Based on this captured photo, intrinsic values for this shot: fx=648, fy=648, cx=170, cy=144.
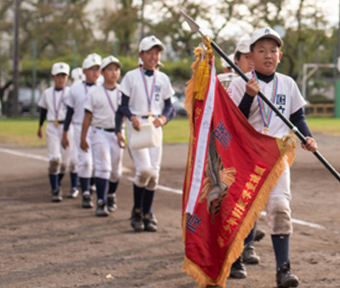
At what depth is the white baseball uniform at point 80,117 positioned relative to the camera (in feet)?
31.6

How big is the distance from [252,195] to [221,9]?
39.7 metres

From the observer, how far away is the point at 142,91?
7.67m

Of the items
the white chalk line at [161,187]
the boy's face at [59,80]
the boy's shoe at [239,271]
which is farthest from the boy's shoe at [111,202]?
the boy's shoe at [239,271]

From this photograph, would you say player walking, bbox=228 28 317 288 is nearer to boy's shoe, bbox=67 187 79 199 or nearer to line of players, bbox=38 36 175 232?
line of players, bbox=38 36 175 232

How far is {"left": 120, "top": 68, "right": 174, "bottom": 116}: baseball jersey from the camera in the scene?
7664 millimetres

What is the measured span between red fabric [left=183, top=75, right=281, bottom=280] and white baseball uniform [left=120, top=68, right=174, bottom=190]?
253 centimetres

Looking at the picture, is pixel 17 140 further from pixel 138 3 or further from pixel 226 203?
pixel 138 3

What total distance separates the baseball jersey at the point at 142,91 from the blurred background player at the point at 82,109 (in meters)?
1.88

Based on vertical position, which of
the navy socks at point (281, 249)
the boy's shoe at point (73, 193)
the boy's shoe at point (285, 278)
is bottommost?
the boy's shoe at point (73, 193)

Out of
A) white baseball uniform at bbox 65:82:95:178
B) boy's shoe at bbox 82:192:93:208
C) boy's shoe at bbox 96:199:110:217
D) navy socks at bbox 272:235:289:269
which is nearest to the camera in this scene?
navy socks at bbox 272:235:289:269

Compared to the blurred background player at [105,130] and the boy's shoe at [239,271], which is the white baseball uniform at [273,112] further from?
the blurred background player at [105,130]

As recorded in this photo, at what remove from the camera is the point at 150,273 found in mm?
5594

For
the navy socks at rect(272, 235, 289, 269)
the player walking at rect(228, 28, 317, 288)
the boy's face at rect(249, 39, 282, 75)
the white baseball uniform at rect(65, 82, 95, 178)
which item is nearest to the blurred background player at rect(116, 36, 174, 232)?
the white baseball uniform at rect(65, 82, 95, 178)

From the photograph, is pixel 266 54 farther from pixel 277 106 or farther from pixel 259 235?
pixel 259 235
